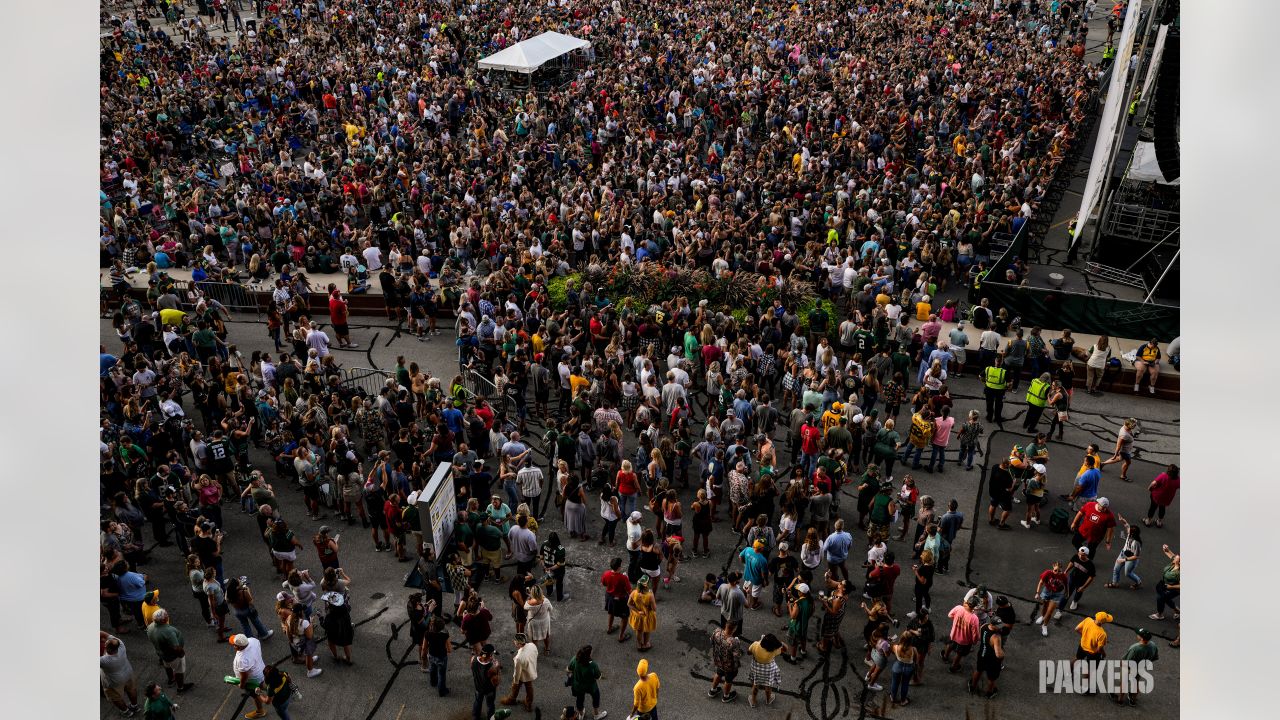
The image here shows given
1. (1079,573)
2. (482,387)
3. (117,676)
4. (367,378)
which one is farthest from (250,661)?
(1079,573)

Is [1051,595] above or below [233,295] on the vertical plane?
below

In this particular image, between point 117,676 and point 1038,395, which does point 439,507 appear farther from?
point 1038,395

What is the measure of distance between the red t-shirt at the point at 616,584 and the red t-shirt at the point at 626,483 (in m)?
1.71

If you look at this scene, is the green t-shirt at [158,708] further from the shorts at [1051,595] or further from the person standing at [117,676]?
the shorts at [1051,595]

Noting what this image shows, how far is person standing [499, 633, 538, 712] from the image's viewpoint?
1138 centimetres

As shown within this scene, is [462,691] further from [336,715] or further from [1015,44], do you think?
[1015,44]

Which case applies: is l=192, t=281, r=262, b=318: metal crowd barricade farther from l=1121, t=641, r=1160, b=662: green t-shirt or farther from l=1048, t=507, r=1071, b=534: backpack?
l=1121, t=641, r=1160, b=662: green t-shirt

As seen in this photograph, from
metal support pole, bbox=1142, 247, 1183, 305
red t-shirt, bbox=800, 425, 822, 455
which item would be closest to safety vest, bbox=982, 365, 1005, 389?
red t-shirt, bbox=800, 425, 822, 455

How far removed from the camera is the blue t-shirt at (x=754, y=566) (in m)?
12.9

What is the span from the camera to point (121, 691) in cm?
1180

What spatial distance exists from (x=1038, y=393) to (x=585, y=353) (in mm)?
7566

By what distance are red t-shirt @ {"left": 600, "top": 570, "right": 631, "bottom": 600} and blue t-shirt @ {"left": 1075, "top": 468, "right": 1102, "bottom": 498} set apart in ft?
22.0

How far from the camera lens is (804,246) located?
22234 mm

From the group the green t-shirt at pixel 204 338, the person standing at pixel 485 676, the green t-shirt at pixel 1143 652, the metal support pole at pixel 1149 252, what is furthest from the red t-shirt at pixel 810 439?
the metal support pole at pixel 1149 252
